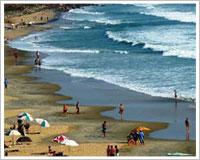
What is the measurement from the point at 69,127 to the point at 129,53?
3019 centimetres

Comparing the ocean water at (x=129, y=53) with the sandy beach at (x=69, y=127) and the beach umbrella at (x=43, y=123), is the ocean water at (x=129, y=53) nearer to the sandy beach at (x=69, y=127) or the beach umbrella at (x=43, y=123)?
the sandy beach at (x=69, y=127)

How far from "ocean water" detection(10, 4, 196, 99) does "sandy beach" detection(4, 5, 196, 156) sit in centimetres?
565

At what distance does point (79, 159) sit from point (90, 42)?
167 ft

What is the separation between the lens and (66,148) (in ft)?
82.3

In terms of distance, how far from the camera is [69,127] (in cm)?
2914

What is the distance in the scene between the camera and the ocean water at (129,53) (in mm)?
41188

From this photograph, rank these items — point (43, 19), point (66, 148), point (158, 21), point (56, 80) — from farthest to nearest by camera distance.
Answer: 1. point (43, 19)
2. point (158, 21)
3. point (56, 80)
4. point (66, 148)

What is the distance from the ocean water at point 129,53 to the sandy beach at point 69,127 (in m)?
5.65

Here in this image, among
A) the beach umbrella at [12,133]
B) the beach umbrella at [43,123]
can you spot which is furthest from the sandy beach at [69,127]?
the beach umbrella at [12,133]

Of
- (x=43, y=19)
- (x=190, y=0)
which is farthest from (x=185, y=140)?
(x=43, y=19)

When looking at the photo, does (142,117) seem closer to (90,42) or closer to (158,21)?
(90,42)

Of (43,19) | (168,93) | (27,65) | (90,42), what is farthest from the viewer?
(43,19)

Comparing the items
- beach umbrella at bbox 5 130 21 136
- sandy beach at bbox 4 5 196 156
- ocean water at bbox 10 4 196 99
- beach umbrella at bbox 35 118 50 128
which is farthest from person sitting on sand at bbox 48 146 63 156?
ocean water at bbox 10 4 196 99

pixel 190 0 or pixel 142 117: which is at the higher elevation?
pixel 190 0
